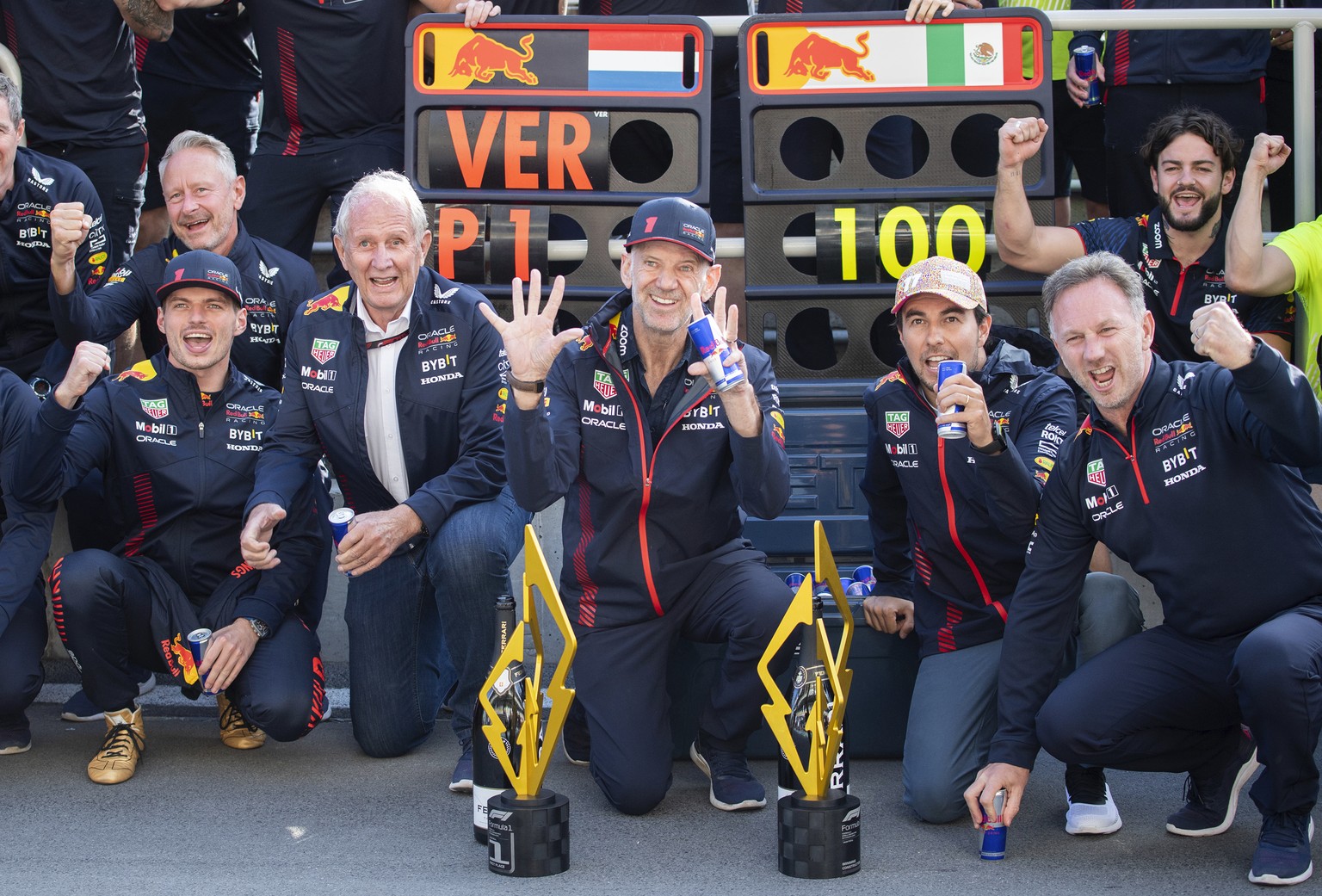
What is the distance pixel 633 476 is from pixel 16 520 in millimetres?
1809

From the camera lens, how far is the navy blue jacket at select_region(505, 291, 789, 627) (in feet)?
13.0

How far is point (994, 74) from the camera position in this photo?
5.18m

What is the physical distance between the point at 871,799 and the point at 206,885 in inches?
67.2

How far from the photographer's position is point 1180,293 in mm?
4879

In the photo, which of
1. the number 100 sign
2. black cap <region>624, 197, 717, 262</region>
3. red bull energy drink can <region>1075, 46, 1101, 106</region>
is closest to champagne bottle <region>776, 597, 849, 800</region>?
black cap <region>624, 197, 717, 262</region>

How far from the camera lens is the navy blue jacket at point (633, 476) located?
3975mm

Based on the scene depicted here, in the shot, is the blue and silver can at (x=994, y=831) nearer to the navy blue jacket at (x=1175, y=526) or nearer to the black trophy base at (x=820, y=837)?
the navy blue jacket at (x=1175, y=526)

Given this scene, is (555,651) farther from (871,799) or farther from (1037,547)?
(1037,547)

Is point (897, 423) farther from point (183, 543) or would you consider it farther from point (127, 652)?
point (127, 652)

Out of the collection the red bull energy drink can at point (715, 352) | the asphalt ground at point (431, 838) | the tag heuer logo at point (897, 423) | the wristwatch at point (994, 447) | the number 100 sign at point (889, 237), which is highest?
the number 100 sign at point (889, 237)

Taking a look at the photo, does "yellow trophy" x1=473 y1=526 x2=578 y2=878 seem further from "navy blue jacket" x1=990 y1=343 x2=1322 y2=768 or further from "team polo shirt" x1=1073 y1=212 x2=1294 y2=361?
"team polo shirt" x1=1073 y1=212 x2=1294 y2=361

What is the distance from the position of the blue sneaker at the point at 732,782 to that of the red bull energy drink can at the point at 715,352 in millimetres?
1065

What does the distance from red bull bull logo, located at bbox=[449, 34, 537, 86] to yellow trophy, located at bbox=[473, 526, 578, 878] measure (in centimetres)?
252

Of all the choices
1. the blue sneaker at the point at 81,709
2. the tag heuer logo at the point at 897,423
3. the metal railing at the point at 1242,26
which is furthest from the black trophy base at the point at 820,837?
the metal railing at the point at 1242,26
